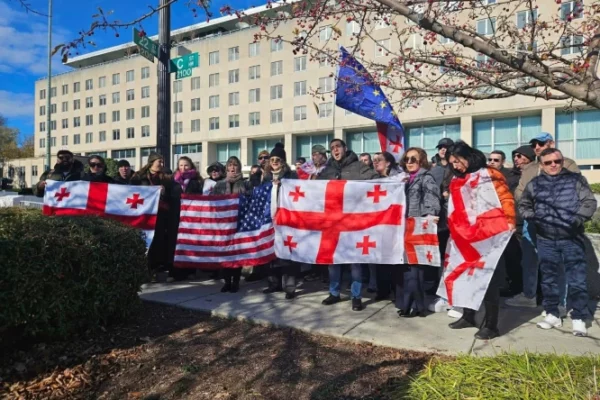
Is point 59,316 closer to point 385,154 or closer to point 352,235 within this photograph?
point 352,235

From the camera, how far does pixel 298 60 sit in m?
46.2

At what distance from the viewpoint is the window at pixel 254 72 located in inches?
1950

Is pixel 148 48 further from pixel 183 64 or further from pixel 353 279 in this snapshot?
pixel 353 279

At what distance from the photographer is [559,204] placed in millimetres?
4383

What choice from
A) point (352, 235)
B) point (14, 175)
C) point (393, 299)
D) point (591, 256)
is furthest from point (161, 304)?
point (14, 175)

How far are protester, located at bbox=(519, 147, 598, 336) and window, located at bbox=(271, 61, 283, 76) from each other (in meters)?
45.3

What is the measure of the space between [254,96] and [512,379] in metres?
49.3

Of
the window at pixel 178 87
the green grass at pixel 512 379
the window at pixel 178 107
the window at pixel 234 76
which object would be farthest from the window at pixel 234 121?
the green grass at pixel 512 379

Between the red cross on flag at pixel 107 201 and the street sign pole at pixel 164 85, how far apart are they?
851 millimetres

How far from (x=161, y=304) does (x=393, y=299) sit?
2.88 m

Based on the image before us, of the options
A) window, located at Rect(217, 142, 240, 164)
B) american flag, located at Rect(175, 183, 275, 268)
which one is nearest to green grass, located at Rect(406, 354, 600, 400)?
american flag, located at Rect(175, 183, 275, 268)

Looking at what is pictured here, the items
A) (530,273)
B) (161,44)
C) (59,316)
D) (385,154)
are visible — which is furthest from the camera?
(161,44)

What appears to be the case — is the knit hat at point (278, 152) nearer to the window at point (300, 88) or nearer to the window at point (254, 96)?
the window at point (300, 88)

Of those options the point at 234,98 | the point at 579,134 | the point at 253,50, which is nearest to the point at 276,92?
the point at 253,50
